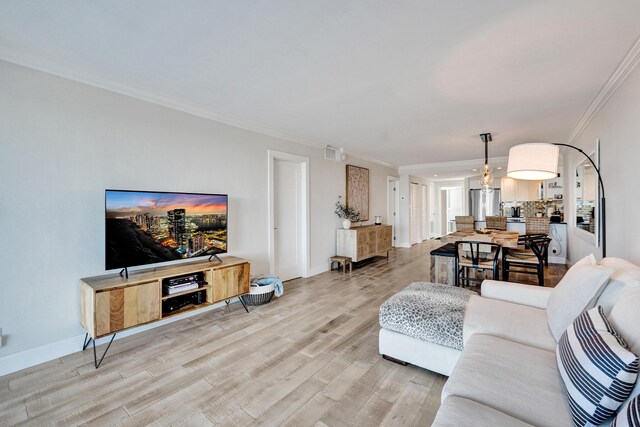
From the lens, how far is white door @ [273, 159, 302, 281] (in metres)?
4.43

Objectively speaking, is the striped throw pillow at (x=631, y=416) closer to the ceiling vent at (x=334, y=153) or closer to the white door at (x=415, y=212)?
the ceiling vent at (x=334, y=153)

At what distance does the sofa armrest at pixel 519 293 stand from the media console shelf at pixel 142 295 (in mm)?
2544

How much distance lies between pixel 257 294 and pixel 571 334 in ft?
9.58

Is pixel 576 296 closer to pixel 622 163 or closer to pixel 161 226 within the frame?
pixel 622 163

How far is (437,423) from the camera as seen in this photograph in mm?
1034

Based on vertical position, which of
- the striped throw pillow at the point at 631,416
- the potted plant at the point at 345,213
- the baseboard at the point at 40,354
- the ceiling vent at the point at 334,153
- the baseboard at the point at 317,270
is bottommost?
the baseboard at the point at 40,354

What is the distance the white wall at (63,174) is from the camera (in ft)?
7.07

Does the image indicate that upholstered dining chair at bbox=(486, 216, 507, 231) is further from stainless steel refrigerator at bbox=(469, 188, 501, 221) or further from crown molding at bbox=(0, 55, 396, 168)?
crown molding at bbox=(0, 55, 396, 168)

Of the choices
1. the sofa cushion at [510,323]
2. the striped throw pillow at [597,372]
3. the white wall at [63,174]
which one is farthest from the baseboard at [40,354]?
the striped throw pillow at [597,372]

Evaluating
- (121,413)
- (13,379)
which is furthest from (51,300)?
(121,413)

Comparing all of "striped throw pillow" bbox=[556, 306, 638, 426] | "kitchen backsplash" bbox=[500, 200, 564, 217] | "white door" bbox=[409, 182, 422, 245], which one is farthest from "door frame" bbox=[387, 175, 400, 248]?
"striped throw pillow" bbox=[556, 306, 638, 426]

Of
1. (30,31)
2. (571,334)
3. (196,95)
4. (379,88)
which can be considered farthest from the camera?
(196,95)

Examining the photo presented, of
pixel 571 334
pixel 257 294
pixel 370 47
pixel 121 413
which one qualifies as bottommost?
pixel 121 413

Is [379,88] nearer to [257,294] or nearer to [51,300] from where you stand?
[257,294]
